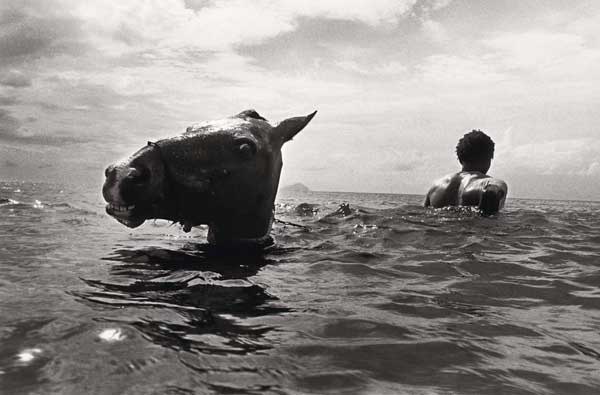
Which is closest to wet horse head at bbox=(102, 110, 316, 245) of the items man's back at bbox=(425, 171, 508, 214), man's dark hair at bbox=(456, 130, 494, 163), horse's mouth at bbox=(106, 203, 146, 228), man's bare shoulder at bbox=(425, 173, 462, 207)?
horse's mouth at bbox=(106, 203, 146, 228)

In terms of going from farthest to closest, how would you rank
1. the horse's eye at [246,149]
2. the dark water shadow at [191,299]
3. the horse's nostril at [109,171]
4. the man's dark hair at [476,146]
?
1. the man's dark hair at [476,146]
2. the horse's eye at [246,149]
3. the horse's nostril at [109,171]
4. the dark water shadow at [191,299]

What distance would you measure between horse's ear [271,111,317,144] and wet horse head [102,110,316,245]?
1 centimetres

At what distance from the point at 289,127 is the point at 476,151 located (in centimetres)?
650

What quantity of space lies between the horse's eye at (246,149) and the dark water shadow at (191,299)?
3.57 ft

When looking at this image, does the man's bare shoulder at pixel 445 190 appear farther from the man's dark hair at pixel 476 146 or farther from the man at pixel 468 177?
the man's dark hair at pixel 476 146

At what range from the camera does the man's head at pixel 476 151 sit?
1076 cm

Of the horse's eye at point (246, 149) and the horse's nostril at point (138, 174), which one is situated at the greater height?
the horse's eye at point (246, 149)

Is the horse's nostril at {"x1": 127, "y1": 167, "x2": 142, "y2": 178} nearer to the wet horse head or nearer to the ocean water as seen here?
the wet horse head

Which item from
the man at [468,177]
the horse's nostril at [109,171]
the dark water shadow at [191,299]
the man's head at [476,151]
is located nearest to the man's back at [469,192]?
the man at [468,177]

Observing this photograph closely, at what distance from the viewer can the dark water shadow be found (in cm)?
253

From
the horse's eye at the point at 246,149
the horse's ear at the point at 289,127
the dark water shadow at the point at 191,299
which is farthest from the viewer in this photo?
the horse's ear at the point at 289,127

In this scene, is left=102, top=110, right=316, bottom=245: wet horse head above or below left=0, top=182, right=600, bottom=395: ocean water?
above

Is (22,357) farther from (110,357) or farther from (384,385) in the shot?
(384,385)

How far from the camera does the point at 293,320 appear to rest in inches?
117
